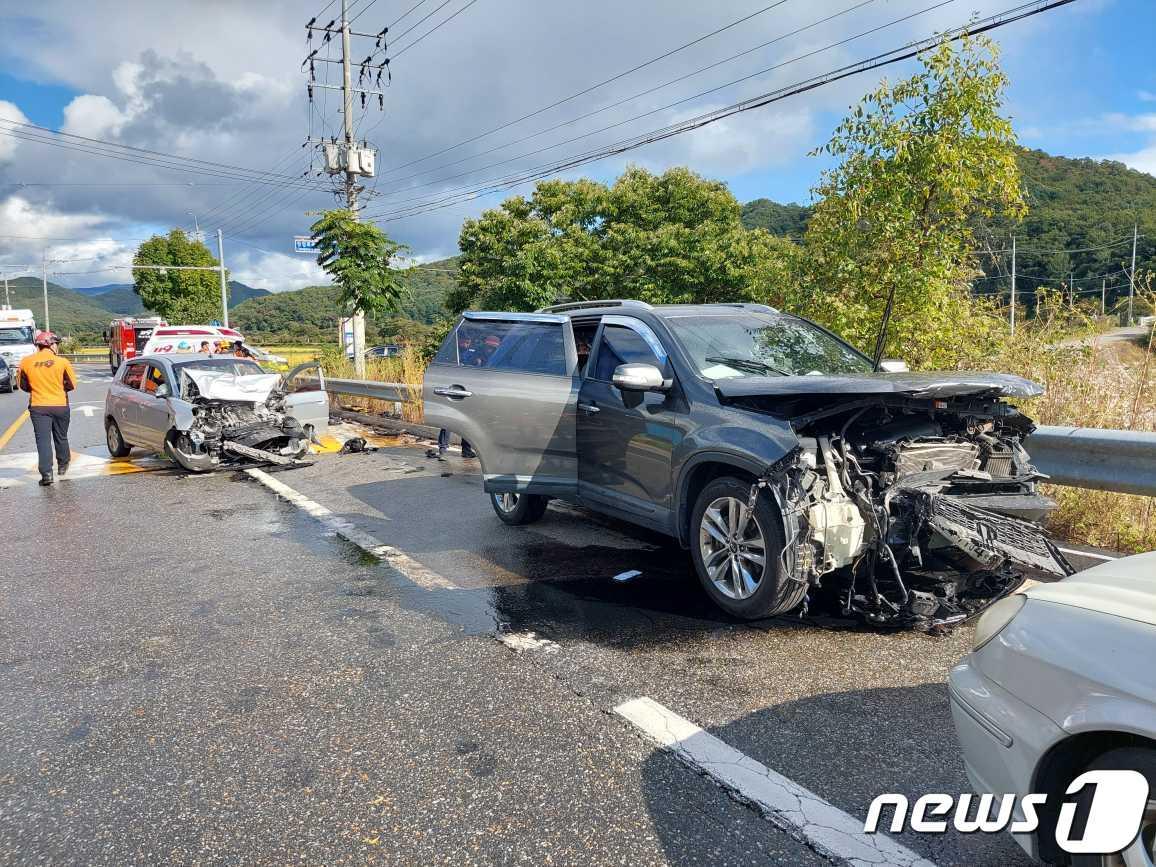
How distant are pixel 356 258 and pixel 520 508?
49.3 feet

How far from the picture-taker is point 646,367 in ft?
16.9

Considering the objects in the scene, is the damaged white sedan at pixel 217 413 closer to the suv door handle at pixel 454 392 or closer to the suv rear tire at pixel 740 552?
the suv door handle at pixel 454 392

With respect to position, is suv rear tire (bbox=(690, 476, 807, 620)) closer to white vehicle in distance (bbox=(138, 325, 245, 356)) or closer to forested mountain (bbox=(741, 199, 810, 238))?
white vehicle in distance (bbox=(138, 325, 245, 356))

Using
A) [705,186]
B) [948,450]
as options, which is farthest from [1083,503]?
[705,186]

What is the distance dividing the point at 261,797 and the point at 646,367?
3239 millimetres

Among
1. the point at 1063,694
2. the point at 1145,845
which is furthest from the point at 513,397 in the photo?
the point at 1145,845

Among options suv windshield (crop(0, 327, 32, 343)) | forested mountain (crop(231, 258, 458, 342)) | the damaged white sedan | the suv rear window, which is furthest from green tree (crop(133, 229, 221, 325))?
the suv rear window

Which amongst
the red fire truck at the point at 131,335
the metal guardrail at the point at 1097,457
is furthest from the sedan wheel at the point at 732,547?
the red fire truck at the point at 131,335

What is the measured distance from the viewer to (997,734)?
221cm

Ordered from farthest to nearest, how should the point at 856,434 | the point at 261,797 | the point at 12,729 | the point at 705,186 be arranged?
1. the point at 705,186
2. the point at 856,434
3. the point at 12,729
4. the point at 261,797

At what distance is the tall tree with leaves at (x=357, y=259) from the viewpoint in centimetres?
2016

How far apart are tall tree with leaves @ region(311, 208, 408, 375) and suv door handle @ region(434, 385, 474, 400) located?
561 inches

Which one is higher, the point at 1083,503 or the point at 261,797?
the point at 1083,503

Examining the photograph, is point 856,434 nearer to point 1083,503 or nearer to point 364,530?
point 1083,503
